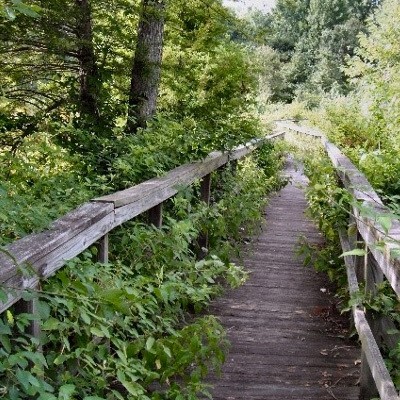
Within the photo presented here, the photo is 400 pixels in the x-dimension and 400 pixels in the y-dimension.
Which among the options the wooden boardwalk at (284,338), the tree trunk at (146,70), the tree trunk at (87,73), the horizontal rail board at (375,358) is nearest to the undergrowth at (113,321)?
the wooden boardwalk at (284,338)

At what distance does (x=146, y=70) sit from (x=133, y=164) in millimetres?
2679

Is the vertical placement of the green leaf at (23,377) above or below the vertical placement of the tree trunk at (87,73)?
below

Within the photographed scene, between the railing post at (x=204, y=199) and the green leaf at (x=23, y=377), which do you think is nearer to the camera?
the green leaf at (x=23, y=377)

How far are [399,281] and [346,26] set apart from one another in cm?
6547

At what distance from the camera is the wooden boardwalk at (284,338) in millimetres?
3711

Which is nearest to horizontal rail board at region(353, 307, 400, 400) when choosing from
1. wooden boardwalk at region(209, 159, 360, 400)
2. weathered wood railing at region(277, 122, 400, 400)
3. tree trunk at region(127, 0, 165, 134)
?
weathered wood railing at region(277, 122, 400, 400)

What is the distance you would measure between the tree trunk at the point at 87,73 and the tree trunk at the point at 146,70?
1.53 feet

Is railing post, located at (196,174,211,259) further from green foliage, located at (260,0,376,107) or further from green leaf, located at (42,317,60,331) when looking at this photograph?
green foliage, located at (260,0,376,107)

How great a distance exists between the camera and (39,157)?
552 centimetres

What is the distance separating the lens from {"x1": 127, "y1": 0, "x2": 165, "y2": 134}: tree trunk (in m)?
7.05

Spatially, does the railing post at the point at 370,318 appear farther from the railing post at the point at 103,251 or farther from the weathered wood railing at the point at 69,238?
the railing post at the point at 103,251

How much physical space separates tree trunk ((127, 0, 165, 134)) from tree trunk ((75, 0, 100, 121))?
1.53 ft

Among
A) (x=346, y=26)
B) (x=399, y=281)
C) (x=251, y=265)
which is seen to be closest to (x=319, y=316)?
(x=251, y=265)

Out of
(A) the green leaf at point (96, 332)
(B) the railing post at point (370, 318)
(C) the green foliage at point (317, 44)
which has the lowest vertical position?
(B) the railing post at point (370, 318)
